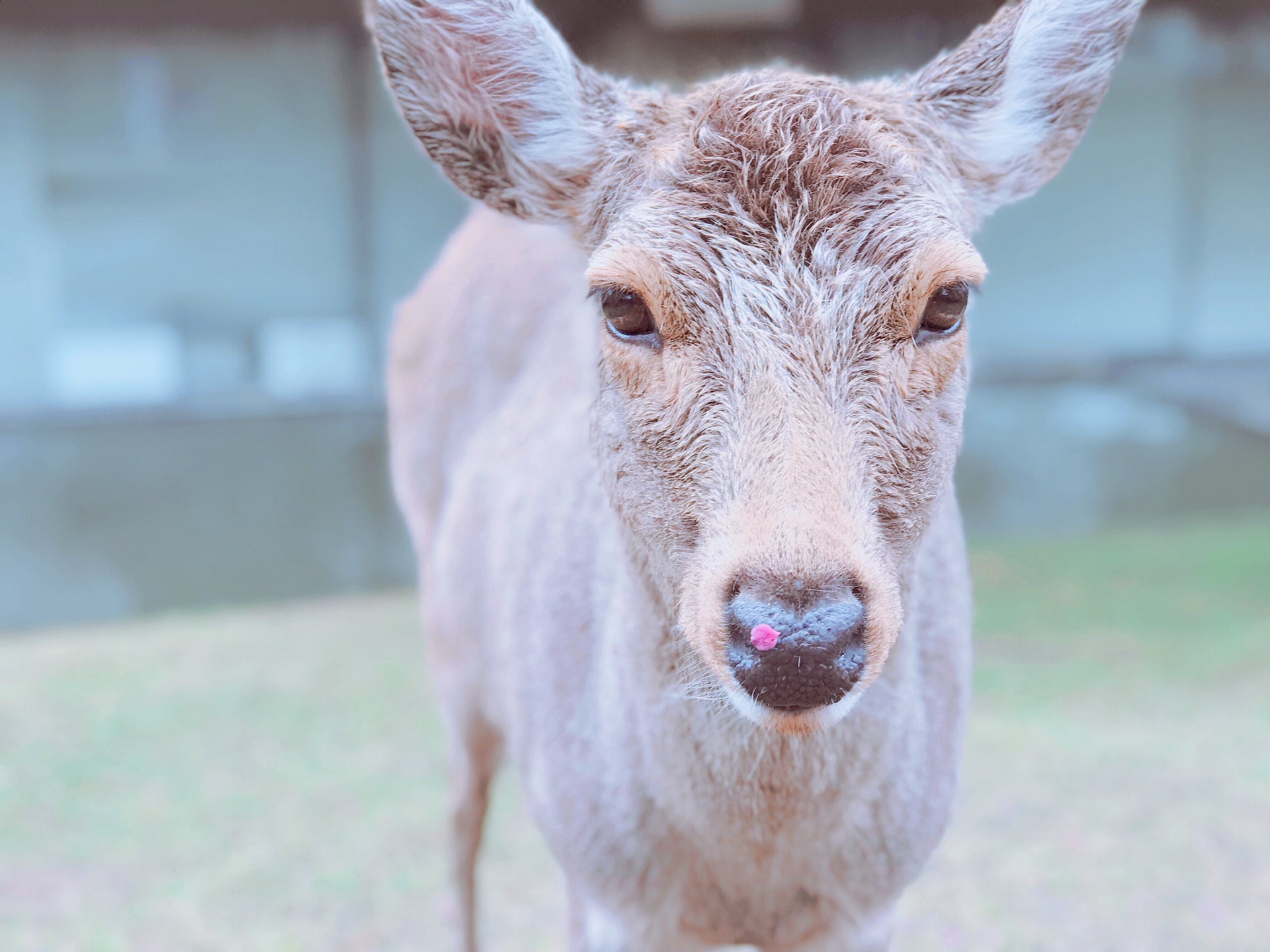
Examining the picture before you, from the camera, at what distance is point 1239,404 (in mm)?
7973

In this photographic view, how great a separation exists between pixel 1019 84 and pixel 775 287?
0.64 m

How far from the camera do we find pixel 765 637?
1143 mm

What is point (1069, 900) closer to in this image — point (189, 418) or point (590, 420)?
point (590, 420)

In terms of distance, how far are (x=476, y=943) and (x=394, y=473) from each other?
1431 millimetres

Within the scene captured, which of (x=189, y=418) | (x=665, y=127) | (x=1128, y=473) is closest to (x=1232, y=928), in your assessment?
(x=665, y=127)

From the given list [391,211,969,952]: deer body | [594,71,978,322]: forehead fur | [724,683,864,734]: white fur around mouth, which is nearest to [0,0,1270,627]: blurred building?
[391,211,969,952]: deer body

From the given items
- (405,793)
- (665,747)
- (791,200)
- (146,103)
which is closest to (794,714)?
(665,747)

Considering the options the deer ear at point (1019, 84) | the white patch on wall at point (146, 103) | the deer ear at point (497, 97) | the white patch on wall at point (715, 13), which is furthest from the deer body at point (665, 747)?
the white patch on wall at point (146, 103)

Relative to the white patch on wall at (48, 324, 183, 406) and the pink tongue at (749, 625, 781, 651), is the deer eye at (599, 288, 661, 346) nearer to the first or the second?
the pink tongue at (749, 625, 781, 651)

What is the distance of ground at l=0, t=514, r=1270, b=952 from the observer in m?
3.26

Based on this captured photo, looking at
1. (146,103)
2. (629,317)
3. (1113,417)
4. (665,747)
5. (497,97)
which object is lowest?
(1113,417)

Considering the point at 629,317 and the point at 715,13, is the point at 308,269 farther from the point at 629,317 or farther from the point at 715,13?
the point at 629,317

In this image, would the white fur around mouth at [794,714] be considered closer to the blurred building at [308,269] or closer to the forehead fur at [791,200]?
the forehead fur at [791,200]

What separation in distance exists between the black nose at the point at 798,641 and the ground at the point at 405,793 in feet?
7.67
